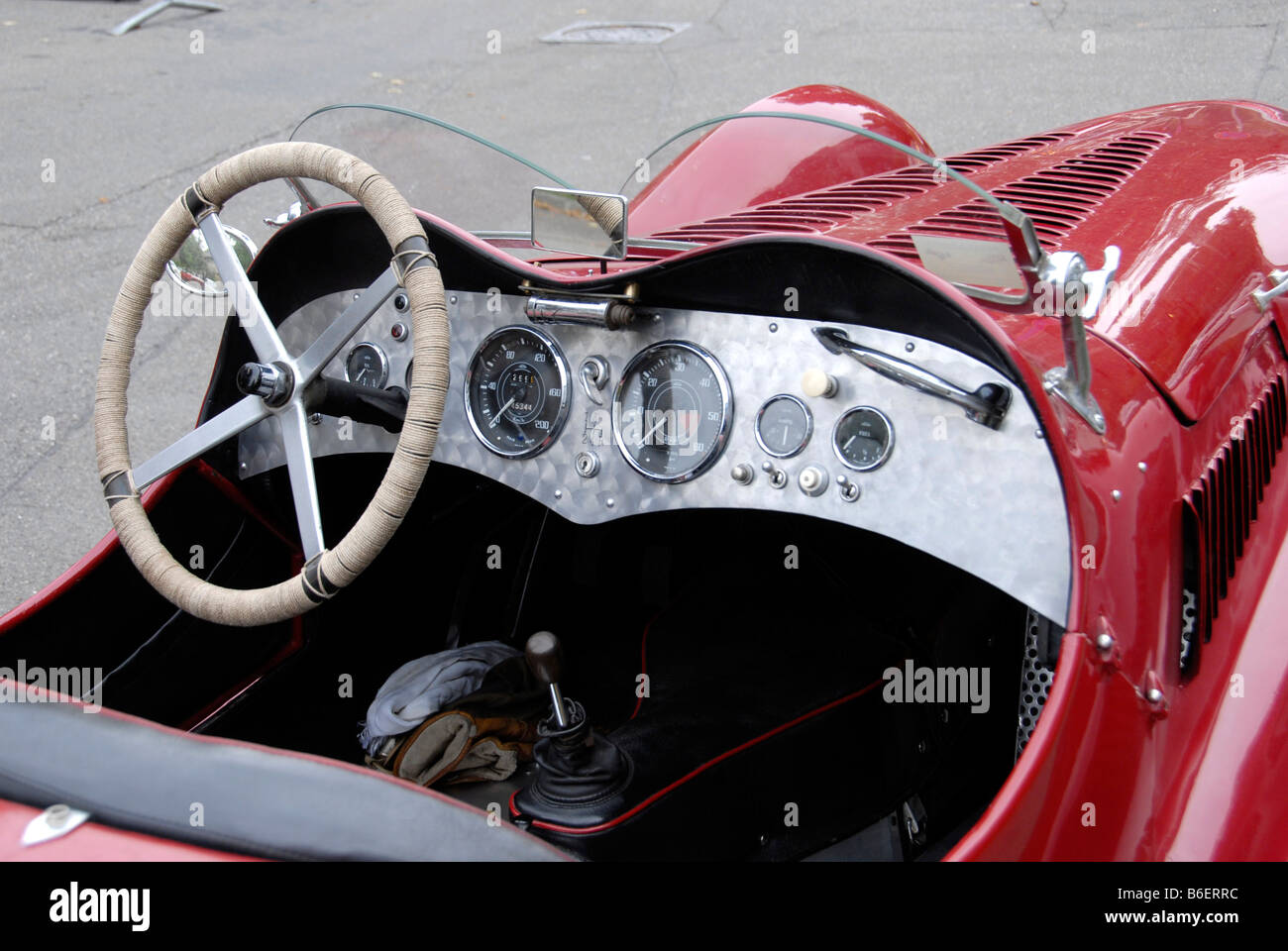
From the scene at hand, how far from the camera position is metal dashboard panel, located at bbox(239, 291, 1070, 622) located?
1.54 meters

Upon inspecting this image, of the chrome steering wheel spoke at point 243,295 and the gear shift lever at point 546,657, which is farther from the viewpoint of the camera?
the gear shift lever at point 546,657

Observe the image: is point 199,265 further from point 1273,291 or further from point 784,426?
point 1273,291

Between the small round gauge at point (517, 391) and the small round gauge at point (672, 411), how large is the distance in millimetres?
134

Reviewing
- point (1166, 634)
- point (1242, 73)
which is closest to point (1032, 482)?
point (1166, 634)

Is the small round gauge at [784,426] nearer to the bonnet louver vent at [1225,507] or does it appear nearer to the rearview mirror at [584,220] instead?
the rearview mirror at [584,220]

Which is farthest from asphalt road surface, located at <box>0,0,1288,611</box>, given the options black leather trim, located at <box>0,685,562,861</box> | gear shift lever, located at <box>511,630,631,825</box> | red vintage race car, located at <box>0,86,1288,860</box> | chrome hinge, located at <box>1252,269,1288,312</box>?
chrome hinge, located at <box>1252,269,1288,312</box>

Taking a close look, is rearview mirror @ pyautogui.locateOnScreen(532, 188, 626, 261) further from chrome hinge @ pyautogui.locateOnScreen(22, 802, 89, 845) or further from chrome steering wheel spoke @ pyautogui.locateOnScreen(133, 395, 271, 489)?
chrome hinge @ pyautogui.locateOnScreen(22, 802, 89, 845)

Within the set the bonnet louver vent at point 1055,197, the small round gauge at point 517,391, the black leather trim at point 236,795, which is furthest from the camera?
the bonnet louver vent at point 1055,197

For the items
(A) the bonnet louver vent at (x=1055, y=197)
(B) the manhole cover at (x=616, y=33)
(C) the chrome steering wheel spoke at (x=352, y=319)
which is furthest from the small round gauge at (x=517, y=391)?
(B) the manhole cover at (x=616, y=33)

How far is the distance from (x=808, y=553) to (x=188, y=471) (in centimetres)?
134

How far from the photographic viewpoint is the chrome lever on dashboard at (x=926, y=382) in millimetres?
1552

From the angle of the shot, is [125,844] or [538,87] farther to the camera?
[538,87]
